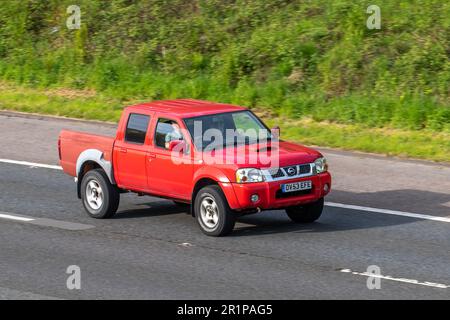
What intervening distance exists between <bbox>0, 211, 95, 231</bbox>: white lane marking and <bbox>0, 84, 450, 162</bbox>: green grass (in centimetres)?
688

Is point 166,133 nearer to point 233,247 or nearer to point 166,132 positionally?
point 166,132

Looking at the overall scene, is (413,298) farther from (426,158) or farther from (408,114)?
(408,114)

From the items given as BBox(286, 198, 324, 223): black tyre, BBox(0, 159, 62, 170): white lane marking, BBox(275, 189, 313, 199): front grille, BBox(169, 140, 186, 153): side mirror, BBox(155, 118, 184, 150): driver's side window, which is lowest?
BBox(286, 198, 324, 223): black tyre

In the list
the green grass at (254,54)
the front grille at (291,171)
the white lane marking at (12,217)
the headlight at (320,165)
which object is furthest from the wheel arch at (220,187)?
the green grass at (254,54)

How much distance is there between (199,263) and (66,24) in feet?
54.0

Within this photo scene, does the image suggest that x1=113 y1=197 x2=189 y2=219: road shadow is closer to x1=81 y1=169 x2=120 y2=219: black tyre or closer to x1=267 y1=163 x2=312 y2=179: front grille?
x1=81 y1=169 x2=120 y2=219: black tyre

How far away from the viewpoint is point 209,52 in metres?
25.3

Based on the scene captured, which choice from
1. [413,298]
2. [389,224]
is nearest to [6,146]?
[389,224]

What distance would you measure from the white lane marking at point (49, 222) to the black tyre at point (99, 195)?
15.9 inches

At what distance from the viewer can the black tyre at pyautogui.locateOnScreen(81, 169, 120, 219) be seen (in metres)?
15.2

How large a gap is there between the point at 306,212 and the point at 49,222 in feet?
12.5

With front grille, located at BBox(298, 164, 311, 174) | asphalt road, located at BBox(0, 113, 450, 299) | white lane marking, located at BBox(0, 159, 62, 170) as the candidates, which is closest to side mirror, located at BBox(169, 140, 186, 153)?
asphalt road, located at BBox(0, 113, 450, 299)

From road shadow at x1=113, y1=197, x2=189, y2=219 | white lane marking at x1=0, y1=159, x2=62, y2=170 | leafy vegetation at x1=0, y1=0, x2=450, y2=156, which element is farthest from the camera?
leafy vegetation at x1=0, y1=0, x2=450, y2=156

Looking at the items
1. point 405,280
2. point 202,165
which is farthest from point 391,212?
point 405,280
